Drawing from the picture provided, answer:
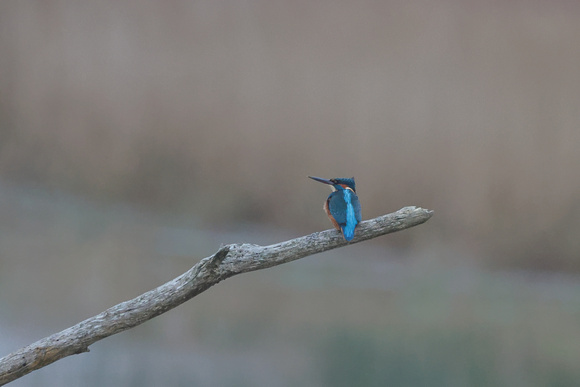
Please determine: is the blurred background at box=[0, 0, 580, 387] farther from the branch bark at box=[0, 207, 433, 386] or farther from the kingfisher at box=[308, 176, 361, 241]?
the branch bark at box=[0, 207, 433, 386]

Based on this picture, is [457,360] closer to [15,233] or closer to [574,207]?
[574,207]

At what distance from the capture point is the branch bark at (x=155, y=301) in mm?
1889

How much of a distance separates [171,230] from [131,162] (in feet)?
1.72

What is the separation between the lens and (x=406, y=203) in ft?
13.8

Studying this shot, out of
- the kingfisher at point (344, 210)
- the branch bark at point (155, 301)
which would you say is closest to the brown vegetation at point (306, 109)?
the kingfisher at point (344, 210)

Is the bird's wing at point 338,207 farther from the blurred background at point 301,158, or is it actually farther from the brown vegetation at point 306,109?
the brown vegetation at point 306,109

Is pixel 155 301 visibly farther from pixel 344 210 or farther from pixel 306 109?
pixel 306 109

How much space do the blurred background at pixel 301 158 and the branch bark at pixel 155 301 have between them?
1.97m

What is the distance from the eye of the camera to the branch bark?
1889 mm

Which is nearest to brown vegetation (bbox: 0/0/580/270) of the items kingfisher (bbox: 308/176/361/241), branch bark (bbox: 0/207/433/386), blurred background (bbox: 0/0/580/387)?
blurred background (bbox: 0/0/580/387)

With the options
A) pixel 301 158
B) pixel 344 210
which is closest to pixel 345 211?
pixel 344 210

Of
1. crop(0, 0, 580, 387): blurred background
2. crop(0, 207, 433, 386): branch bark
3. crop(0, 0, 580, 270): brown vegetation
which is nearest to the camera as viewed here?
crop(0, 207, 433, 386): branch bark

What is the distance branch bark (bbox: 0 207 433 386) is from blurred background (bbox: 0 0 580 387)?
197 cm

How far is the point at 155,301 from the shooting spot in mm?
1921
